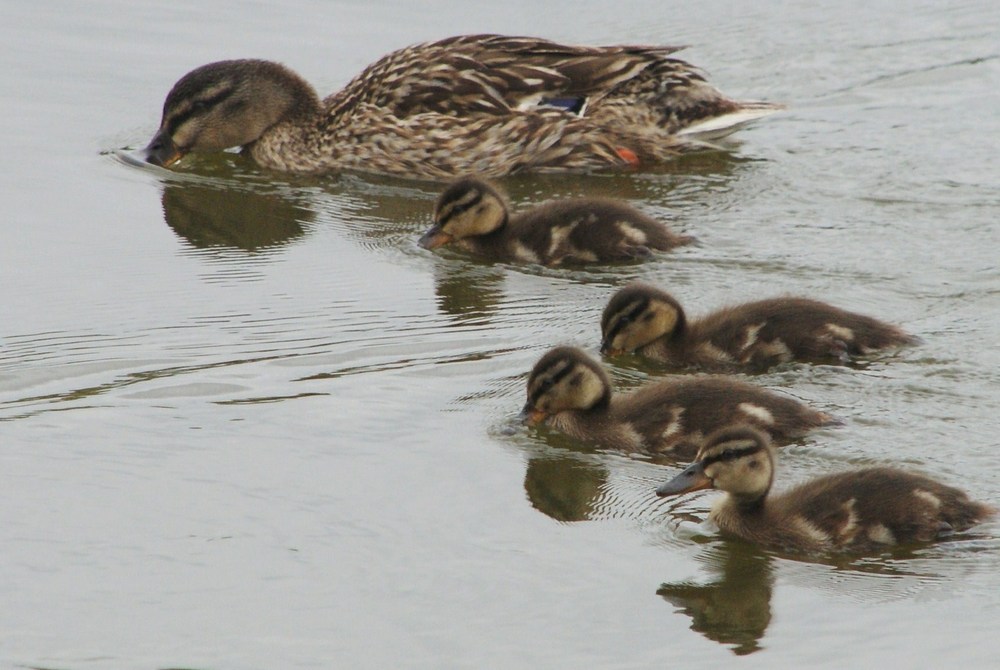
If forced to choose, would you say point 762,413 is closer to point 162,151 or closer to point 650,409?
point 650,409

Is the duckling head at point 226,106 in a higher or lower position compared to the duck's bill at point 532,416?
higher

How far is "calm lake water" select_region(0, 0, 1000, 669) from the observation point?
418cm

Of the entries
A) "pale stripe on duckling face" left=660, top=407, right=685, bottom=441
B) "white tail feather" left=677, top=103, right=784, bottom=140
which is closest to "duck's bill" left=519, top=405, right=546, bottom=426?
"pale stripe on duckling face" left=660, top=407, right=685, bottom=441

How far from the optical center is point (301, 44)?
33.6 feet

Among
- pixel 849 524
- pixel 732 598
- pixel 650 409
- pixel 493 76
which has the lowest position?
pixel 732 598

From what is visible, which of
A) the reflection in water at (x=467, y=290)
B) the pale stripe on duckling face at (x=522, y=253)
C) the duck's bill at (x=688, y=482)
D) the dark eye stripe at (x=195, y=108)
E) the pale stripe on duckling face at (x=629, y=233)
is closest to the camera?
the duck's bill at (x=688, y=482)

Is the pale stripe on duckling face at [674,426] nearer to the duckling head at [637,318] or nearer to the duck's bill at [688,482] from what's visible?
the duck's bill at [688,482]

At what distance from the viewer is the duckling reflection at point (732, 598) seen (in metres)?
4.17

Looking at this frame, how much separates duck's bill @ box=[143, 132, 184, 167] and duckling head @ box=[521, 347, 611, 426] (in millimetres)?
3650

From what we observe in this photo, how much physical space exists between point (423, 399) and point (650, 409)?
75cm

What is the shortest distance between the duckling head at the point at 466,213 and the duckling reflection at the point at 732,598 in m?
2.73

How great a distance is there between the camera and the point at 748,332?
5.87 metres

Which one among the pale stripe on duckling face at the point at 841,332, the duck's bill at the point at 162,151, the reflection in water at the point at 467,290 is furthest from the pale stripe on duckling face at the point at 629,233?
the duck's bill at the point at 162,151

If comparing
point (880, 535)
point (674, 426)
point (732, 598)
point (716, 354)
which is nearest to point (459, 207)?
point (716, 354)
